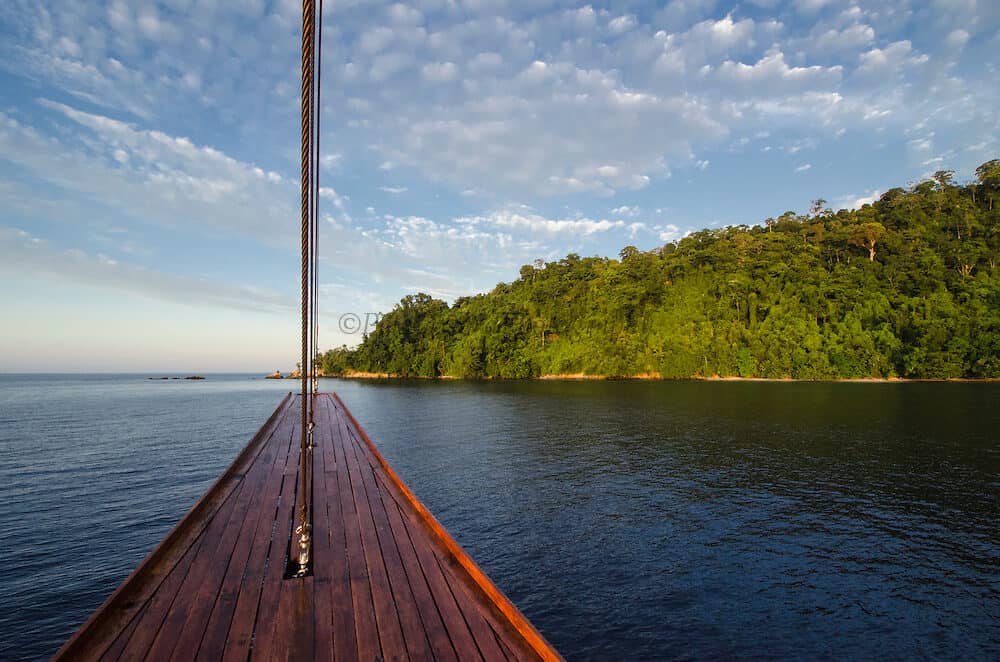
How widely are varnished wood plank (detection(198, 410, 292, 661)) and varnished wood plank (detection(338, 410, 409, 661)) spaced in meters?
1.05

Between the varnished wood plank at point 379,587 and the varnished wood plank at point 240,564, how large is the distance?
105cm

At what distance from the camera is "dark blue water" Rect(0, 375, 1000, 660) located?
247 inches

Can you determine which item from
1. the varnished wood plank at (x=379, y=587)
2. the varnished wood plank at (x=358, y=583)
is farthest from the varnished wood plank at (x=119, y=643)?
the varnished wood plank at (x=379, y=587)

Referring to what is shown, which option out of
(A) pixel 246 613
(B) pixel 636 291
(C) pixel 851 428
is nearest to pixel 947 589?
(A) pixel 246 613

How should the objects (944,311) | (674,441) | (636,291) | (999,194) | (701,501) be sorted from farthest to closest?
(636,291), (999,194), (944,311), (674,441), (701,501)

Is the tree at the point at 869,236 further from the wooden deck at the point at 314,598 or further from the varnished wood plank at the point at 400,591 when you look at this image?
the varnished wood plank at the point at 400,591

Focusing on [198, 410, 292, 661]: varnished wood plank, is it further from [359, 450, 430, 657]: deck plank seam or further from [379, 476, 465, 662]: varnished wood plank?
[379, 476, 465, 662]: varnished wood plank

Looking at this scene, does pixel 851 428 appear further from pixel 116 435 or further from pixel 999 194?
pixel 999 194

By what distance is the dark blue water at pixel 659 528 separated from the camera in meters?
6.29

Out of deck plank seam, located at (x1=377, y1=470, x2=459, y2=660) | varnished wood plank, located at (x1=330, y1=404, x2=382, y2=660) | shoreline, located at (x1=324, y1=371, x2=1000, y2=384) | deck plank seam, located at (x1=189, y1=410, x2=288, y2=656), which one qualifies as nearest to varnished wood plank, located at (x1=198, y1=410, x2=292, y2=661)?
deck plank seam, located at (x1=189, y1=410, x2=288, y2=656)

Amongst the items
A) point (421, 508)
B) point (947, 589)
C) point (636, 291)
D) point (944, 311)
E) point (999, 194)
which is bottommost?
point (947, 589)

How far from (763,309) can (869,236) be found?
20.8 meters

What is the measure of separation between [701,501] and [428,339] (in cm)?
9792

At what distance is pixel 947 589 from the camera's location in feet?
24.0
